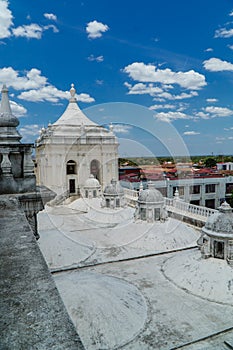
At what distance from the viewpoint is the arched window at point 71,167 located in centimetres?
2961

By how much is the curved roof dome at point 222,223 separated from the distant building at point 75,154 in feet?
64.8

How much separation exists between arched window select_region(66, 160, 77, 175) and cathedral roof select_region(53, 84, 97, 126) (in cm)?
405

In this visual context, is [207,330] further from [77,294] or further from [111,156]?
[111,156]

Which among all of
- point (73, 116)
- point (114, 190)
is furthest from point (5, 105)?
point (73, 116)

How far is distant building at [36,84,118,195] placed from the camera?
92.2 feet

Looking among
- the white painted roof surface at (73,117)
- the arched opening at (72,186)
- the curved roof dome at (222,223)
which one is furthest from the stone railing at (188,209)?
the white painted roof surface at (73,117)

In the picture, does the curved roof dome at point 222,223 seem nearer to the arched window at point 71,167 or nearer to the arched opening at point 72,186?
the arched opening at point 72,186

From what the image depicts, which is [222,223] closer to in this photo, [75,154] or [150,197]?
[150,197]

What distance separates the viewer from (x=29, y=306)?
1.98 meters

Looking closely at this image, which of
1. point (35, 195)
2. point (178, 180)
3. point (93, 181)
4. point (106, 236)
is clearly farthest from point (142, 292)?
point (178, 180)

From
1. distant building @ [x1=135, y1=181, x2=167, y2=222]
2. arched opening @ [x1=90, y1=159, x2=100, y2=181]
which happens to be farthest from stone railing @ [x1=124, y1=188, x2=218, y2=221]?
arched opening @ [x1=90, y1=159, x2=100, y2=181]

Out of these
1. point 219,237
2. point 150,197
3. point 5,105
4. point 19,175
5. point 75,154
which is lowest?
point 219,237

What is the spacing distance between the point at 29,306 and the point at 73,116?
101 feet

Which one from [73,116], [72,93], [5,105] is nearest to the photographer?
[5,105]
